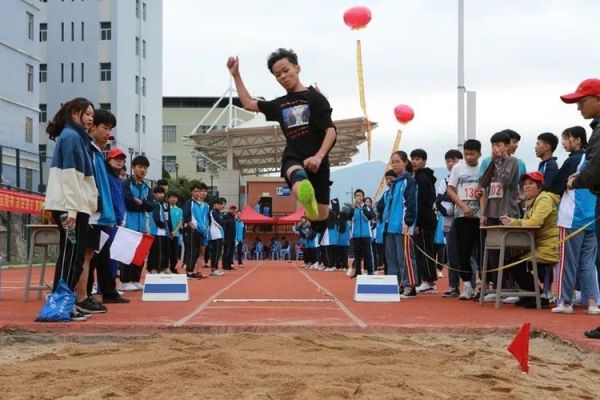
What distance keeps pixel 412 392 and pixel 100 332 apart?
292 cm

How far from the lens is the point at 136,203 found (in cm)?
941

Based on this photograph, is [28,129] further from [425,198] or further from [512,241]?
[512,241]

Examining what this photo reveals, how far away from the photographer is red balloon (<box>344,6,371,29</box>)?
14648 millimetres

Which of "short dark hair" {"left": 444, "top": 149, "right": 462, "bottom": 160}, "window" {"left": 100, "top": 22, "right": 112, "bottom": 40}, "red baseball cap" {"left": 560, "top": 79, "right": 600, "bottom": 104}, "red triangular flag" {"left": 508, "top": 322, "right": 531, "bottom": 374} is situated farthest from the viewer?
"window" {"left": 100, "top": 22, "right": 112, "bottom": 40}

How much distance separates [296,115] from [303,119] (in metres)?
0.07

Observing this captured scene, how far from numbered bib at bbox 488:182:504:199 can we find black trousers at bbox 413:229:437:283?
5.57 feet

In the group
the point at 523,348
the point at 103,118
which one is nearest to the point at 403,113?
the point at 103,118

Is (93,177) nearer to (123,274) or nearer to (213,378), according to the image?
(213,378)

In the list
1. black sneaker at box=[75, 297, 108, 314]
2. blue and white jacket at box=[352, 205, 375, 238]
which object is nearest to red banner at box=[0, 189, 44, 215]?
blue and white jacket at box=[352, 205, 375, 238]

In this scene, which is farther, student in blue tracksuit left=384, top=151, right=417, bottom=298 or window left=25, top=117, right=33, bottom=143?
window left=25, top=117, right=33, bottom=143

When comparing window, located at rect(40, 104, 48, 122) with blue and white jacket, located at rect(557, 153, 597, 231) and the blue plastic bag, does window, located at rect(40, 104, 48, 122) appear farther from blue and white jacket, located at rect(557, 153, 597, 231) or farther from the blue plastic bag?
blue and white jacket, located at rect(557, 153, 597, 231)

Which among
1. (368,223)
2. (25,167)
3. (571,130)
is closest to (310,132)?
(571,130)

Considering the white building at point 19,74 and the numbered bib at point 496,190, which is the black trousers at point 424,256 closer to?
the numbered bib at point 496,190

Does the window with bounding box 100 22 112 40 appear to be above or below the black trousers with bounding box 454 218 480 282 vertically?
above
